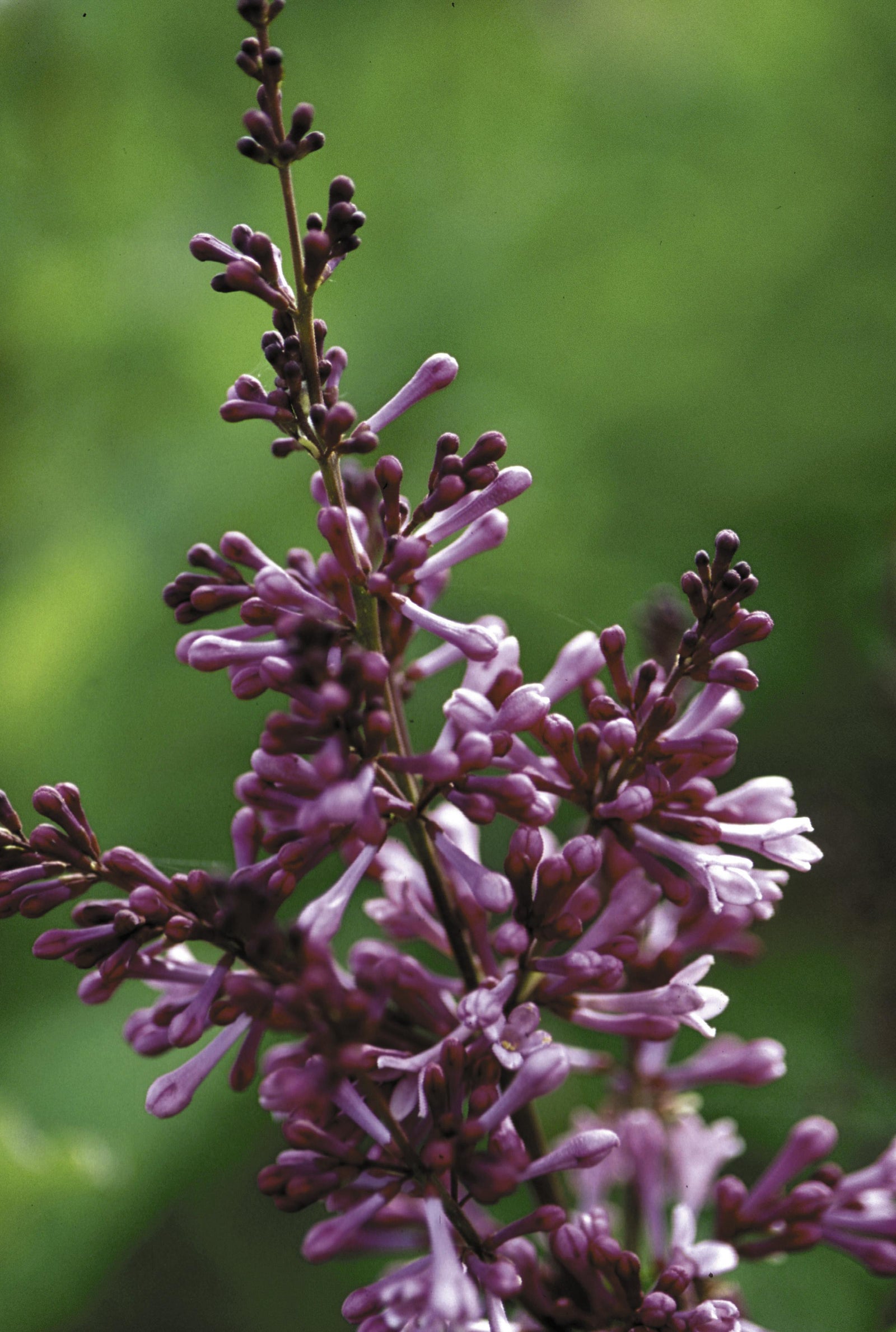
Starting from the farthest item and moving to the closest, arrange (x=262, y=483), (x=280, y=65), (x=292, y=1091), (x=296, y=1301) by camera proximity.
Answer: (x=262, y=483) < (x=296, y=1301) < (x=280, y=65) < (x=292, y=1091)

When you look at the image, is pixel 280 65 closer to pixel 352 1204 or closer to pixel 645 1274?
pixel 352 1204

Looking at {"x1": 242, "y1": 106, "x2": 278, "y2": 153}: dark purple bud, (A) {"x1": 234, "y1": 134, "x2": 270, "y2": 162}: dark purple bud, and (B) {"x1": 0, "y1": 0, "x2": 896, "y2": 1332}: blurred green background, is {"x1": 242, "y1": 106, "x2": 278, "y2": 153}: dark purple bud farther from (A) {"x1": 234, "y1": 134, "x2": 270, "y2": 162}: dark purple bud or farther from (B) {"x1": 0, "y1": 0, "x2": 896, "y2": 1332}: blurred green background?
(B) {"x1": 0, "y1": 0, "x2": 896, "y2": 1332}: blurred green background

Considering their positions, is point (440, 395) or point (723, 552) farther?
point (440, 395)

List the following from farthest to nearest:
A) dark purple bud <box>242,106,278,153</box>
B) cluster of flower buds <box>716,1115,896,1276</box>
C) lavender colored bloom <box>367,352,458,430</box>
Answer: cluster of flower buds <box>716,1115,896,1276</box>, lavender colored bloom <box>367,352,458,430</box>, dark purple bud <box>242,106,278,153</box>

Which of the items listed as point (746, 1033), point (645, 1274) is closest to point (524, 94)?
point (746, 1033)

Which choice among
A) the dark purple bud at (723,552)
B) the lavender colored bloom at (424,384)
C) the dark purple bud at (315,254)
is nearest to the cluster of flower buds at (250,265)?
the dark purple bud at (315,254)

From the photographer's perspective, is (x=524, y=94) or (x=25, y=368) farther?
(x=524, y=94)

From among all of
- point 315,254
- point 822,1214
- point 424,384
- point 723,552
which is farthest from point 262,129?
point 822,1214

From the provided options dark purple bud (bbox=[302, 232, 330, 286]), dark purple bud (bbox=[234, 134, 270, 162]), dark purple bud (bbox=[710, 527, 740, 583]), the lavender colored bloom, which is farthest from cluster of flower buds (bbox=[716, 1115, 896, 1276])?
dark purple bud (bbox=[234, 134, 270, 162])

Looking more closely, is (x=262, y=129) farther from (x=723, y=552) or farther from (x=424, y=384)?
(x=723, y=552)
